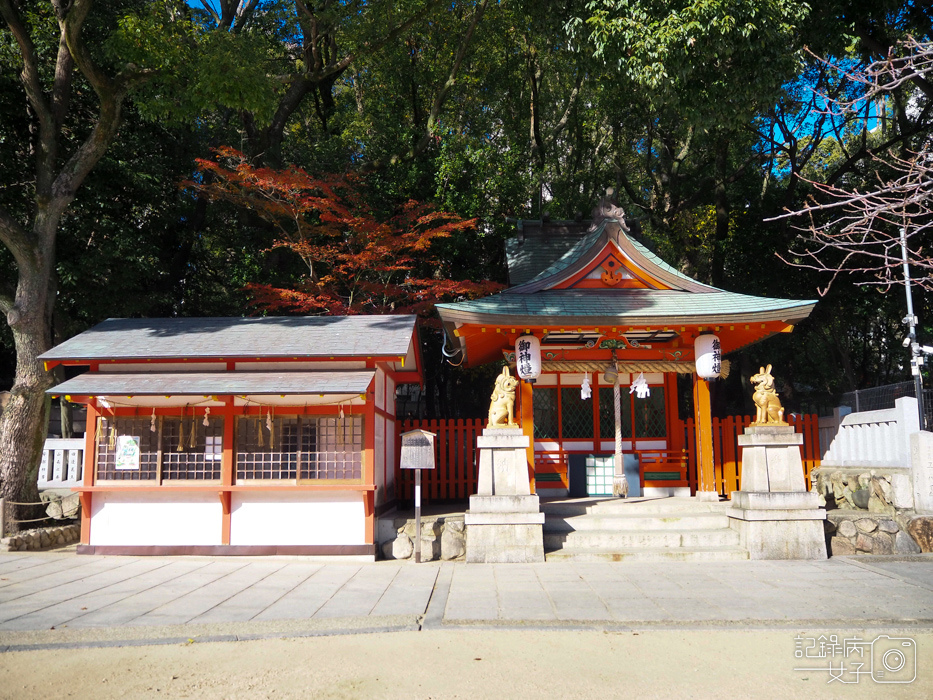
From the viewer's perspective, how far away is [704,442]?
1213 centimetres

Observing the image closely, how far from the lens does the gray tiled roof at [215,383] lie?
32.6ft

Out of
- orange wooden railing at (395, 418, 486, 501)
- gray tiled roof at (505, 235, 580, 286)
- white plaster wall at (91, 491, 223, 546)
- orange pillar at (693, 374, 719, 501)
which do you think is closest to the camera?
white plaster wall at (91, 491, 223, 546)

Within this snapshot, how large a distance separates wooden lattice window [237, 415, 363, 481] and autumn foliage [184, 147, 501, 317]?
13.9ft

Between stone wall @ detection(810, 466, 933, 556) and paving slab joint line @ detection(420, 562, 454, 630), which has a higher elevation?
stone wall @ detection(810, 466, 933, 556)

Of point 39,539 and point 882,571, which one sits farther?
point 39,539

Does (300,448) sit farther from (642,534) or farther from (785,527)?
(785,527)

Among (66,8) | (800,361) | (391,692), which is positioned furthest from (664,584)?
(800,361)

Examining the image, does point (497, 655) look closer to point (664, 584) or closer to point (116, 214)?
point (664, 584)

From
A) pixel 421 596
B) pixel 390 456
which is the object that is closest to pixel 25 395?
pixel 390 456

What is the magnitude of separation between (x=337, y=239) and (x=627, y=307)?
834 centimetres

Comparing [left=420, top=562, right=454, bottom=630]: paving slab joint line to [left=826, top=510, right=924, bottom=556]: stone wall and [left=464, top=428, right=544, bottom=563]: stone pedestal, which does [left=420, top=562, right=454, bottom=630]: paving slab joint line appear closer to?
[left=464, top=428, right=544, bottom=563]: stone pedestal

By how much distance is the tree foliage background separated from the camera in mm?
11695

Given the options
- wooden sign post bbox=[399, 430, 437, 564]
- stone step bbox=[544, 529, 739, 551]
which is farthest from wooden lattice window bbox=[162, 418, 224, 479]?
stone step bbox=[544, 529, 739, 551]

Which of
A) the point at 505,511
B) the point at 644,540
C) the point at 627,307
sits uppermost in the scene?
the point at 627,307
